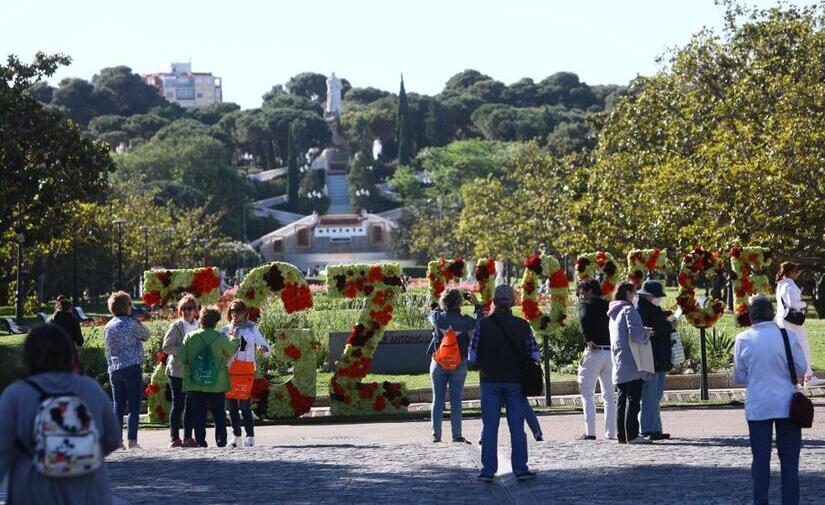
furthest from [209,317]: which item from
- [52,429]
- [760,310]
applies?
[52,429]

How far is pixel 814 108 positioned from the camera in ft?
111

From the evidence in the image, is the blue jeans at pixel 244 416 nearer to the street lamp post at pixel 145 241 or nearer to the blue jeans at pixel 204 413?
the blue jeans at pixel 204 413

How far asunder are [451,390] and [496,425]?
3260mm

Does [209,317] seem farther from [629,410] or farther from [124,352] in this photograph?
[629,410]

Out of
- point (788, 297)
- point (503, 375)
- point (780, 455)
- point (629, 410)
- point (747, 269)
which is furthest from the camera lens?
point (747, 269)

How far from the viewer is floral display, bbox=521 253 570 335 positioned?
66.4 feet

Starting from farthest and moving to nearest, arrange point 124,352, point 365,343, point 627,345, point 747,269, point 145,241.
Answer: point 145,241, point 747,269, point 365,343, point 124,352, point 627,345

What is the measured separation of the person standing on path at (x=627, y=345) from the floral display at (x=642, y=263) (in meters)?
6.90

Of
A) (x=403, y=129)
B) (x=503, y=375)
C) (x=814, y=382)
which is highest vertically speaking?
(x=403, y=129)

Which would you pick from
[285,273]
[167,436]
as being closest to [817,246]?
[285,273]

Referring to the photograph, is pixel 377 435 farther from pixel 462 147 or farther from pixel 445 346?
pixel 462 147

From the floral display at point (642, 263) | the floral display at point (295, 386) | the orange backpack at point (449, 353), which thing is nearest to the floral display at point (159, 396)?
the floral display at point (295, 386)

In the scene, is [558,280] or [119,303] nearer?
[119,303]

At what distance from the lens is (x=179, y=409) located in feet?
50.8
